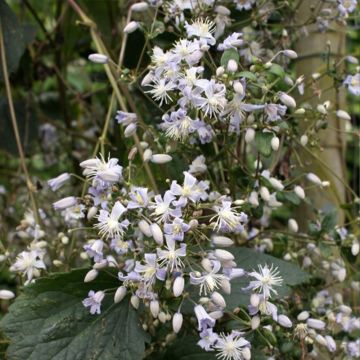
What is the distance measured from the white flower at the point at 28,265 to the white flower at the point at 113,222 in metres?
0.19

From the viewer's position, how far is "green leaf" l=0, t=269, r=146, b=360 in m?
0.83

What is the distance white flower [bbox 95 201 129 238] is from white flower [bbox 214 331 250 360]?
187mm

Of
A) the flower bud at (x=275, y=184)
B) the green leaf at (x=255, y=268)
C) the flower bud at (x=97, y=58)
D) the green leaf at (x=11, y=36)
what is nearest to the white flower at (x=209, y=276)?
the green leaf at (x=255, y=268)

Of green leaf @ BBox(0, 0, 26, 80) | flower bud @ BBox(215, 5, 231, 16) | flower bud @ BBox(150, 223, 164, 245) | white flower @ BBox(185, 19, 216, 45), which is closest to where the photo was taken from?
flower bud @ BBox(150, 223, 164, 245)

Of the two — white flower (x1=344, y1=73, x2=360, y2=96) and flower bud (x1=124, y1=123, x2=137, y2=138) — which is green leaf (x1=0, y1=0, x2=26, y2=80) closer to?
flower bud (x1=124, y1=123, x2=137, y2=138)

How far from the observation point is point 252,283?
82 centimetres

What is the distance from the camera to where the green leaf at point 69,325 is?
0.83 m

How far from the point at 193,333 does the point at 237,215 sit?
0.25 meters

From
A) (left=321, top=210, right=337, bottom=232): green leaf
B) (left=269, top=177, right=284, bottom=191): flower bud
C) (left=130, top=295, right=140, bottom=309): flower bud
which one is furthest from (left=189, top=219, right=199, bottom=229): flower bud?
(left=321, top=210, right=337, bottom=232): green leaf

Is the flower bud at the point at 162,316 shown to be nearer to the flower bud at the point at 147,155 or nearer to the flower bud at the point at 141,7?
the flower bud at the point at 147,155

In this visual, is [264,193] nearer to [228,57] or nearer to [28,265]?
[228,57]

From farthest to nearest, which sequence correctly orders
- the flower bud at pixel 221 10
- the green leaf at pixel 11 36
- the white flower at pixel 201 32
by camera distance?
the green leaf at pixel 11 36 → the flower bud at pixel 221 10 → the white flower at pixel 201 32

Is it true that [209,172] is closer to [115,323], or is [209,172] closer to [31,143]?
[115,323]

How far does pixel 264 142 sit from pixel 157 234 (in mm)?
200
